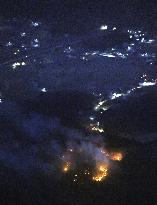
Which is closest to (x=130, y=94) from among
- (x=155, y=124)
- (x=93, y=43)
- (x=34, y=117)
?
(x=155, y=124)

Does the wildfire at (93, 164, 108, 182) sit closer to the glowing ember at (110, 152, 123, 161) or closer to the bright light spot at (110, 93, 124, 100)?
the glowing ember at (110, 152, 123, 161)

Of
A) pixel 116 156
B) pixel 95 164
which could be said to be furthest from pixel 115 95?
pixel 95 164

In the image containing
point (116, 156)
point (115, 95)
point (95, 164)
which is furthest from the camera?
point (115, 95)

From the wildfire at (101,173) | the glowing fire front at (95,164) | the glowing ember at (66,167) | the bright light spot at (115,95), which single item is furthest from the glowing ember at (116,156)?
the bright light spot at (115,95)

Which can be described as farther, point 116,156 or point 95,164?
point 116,156

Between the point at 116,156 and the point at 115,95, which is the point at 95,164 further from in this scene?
the point at 115,95

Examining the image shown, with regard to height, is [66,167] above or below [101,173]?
below

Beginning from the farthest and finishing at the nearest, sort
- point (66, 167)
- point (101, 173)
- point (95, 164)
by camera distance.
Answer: point (95, 164) → point (66, 167) → point (101, 173)

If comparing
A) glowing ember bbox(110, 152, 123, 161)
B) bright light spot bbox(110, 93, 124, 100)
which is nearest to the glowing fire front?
glowing ember bbox(110, 152, 123, 161)
